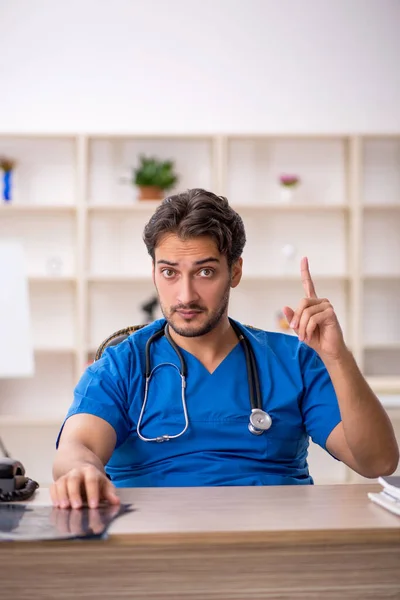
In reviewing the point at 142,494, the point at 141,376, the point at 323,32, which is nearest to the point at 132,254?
the point at 323,32

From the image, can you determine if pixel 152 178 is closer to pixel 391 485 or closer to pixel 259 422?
pixel 259 422

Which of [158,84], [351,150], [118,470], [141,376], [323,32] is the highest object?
[323,32]

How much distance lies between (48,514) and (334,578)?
0.41 m

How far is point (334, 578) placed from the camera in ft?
3.39

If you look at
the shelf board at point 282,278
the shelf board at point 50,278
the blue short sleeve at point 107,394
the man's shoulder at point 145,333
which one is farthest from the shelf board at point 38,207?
the blue short sleeve at point 107,394

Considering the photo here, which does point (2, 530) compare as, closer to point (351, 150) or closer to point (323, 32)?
point (351, 150)

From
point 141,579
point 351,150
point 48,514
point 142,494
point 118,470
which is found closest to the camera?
point 141,579

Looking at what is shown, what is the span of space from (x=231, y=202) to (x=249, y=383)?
2.83 m

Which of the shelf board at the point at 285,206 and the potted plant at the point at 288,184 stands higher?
the potted plant at the point at 288,184

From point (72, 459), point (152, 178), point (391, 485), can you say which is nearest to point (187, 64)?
point (152, 178)

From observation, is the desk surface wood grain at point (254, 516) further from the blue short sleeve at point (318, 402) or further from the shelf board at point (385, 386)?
the shelf board at point (385, 386)

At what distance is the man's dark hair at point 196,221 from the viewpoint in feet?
5.56

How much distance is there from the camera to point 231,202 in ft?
14.5

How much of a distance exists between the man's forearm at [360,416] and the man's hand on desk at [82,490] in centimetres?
53
